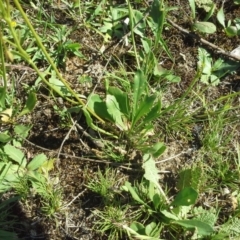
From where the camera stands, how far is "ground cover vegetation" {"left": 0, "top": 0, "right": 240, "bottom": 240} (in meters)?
1.59

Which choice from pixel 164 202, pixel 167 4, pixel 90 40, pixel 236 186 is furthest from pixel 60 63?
pixel 236 186

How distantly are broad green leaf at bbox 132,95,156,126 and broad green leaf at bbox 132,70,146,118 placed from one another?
0.02 meters

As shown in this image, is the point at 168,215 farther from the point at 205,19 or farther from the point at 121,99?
the point at 205,19

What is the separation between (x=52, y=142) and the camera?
1.72 metres

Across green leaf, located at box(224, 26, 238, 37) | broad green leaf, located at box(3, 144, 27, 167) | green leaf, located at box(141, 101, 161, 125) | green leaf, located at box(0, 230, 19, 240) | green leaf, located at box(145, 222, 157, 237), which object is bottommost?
green leaf, located at box(145, 222, 157, 237)

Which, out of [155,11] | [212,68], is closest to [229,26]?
[212,68]

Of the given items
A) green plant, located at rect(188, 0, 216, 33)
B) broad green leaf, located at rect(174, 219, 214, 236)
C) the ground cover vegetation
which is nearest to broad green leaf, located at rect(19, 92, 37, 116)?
the ground cover vegetation

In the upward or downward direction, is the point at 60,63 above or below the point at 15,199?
above

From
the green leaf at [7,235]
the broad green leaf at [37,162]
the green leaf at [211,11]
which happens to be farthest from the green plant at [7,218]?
the green leaf at [211,11]

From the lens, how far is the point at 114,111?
5.41 ft

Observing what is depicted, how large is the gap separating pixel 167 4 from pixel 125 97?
0.57 m

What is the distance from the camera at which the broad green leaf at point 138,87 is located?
1616mm

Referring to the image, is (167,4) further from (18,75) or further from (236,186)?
(236,186)

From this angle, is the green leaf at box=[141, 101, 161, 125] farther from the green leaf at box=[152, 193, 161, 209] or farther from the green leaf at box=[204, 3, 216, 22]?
the green leaf at box=[204, 3, 216, 22]
